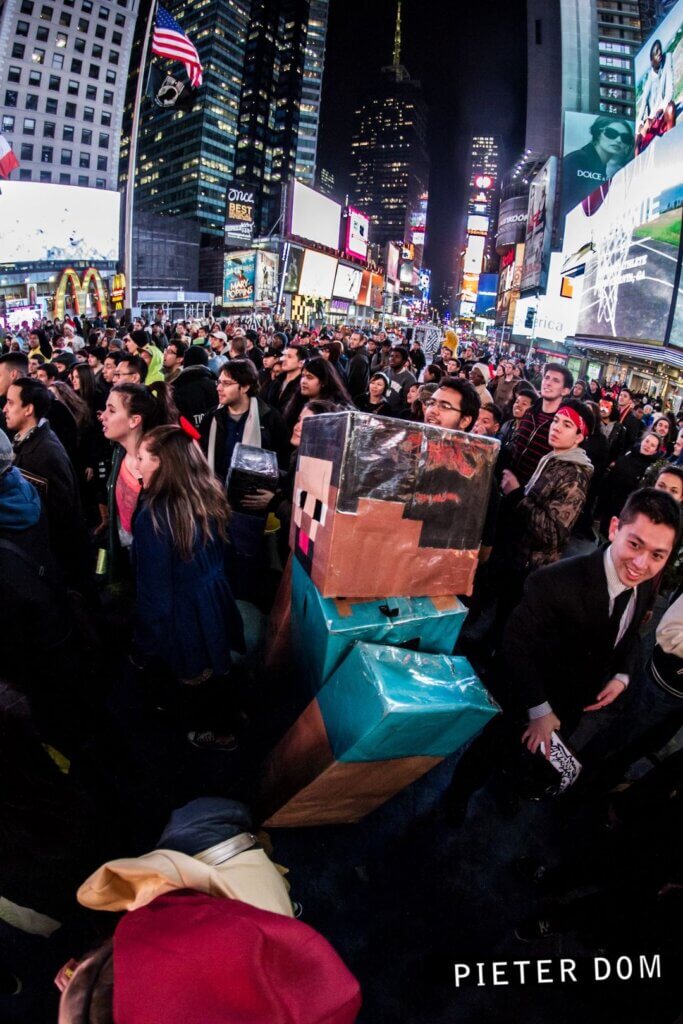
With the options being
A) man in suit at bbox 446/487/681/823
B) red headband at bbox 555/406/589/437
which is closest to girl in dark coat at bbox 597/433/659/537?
red headband at bbox 555/406/589/437

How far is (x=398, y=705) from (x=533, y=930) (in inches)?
52.2

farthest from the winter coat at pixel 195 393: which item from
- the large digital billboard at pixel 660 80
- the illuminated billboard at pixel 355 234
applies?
the illuminated billboard at pixel 355 234

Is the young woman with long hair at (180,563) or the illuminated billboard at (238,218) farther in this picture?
the illuminated billboard at (238,218)

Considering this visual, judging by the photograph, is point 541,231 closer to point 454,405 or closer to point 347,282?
point 347,282

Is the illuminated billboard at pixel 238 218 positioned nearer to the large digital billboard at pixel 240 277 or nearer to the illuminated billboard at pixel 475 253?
the large digital billboard at pixel 240 277

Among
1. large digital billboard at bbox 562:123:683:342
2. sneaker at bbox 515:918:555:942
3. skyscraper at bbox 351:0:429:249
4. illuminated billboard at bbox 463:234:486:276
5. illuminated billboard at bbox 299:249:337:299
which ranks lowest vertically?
sneaker at bbox 515:918:555:942

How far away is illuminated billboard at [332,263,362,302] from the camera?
213ft

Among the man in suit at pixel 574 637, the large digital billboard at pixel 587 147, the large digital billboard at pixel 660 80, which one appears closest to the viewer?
the man in suit at pixel 574 637

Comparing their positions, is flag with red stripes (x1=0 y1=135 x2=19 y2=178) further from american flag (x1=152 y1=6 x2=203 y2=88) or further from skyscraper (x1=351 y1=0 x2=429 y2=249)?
skyscraper (x1=351 y1=0 x2=429 y2=249)

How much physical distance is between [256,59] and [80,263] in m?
112

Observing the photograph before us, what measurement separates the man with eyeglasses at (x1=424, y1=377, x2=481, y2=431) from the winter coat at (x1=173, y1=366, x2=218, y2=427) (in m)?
2.98

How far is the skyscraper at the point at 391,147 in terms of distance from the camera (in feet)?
617

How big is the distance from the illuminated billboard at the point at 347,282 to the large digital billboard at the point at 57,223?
3484cm

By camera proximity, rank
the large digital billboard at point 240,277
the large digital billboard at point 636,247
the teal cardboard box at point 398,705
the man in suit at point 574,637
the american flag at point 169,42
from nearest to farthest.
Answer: the teal cardboard box at point 398,705 < the man in suit at point 574,637 < the american flag at point 169,42 < the large digital billboard at point 636,247 < the large digital billboard at point 240,277
